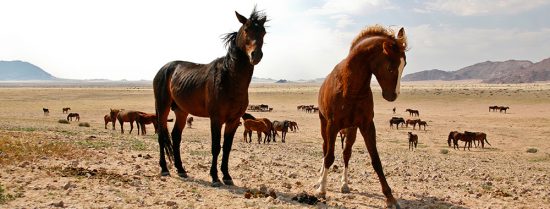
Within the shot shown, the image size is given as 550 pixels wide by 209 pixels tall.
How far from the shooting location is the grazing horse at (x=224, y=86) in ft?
25.2

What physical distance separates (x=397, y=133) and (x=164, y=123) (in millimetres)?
27825

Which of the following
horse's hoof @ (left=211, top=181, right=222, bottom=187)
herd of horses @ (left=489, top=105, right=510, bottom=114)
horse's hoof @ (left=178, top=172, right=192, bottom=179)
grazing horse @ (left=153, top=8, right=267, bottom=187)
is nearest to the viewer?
grazing horse @ (left=153, top=8, right=267, bottom=187)

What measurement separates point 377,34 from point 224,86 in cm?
281

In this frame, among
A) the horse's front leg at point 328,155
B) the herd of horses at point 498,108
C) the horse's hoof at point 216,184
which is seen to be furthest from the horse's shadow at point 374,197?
the herd of horses at point 498,108

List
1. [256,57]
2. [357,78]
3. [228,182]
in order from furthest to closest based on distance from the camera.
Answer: [228,182]
[256,57]
[357,78]

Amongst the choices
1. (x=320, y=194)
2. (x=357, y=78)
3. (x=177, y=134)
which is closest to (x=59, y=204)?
(x=177, y=134)

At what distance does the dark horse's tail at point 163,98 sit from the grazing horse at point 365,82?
373cm

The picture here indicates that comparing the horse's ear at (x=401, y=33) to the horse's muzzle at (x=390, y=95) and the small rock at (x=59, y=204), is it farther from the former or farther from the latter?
the small rock at (x=59, y=204)

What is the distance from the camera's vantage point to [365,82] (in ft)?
22.1

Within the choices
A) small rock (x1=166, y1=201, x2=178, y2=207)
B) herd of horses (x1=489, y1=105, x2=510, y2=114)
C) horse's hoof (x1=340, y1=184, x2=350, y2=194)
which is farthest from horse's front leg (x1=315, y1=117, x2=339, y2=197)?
herd of horses (x1=489, y1=105, x2=510, y2=114)

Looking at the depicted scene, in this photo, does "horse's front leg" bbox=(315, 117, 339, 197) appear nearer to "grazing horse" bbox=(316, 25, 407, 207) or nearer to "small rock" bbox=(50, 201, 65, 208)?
"grazing horse" bbox=(316, 25, 407, 207)

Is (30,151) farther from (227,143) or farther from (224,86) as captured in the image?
(224,86)

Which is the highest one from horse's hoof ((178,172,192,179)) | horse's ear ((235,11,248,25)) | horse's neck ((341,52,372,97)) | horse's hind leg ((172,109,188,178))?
horse's ear ((235,11,248,25))

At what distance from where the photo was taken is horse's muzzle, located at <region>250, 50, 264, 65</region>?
7.21 m
